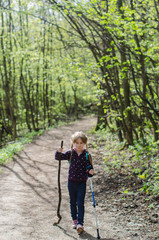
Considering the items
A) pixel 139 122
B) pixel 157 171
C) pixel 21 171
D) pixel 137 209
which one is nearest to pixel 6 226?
pixel 137 209

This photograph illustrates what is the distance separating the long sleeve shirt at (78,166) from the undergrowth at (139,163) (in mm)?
1795

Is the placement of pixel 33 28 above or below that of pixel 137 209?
above

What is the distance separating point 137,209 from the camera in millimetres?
5121

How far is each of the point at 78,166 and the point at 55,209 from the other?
1.85 m

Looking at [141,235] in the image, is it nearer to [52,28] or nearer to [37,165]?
[37,165]

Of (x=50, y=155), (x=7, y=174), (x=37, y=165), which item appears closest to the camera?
(x=7, y=174)

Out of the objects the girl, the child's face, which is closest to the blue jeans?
the girl

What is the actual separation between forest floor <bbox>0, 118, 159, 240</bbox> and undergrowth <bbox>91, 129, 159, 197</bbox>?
1.11 ft

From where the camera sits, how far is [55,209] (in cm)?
556

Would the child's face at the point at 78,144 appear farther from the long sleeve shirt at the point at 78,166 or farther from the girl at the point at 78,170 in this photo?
the long sleeve shirt at the point at 78,166

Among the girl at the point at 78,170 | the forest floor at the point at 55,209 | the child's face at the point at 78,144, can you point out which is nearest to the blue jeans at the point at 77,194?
the girl at the point at 78,170

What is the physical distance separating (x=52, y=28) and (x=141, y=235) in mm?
20249

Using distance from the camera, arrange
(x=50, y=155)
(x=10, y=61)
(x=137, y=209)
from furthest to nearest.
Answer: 1. (x=10, y=61)
2. (x=50, y=155)
3. (x=137, y=209)

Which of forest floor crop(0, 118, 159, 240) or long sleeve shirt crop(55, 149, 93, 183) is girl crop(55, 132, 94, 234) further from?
forest floor crop(0, 118, 159, 240)
